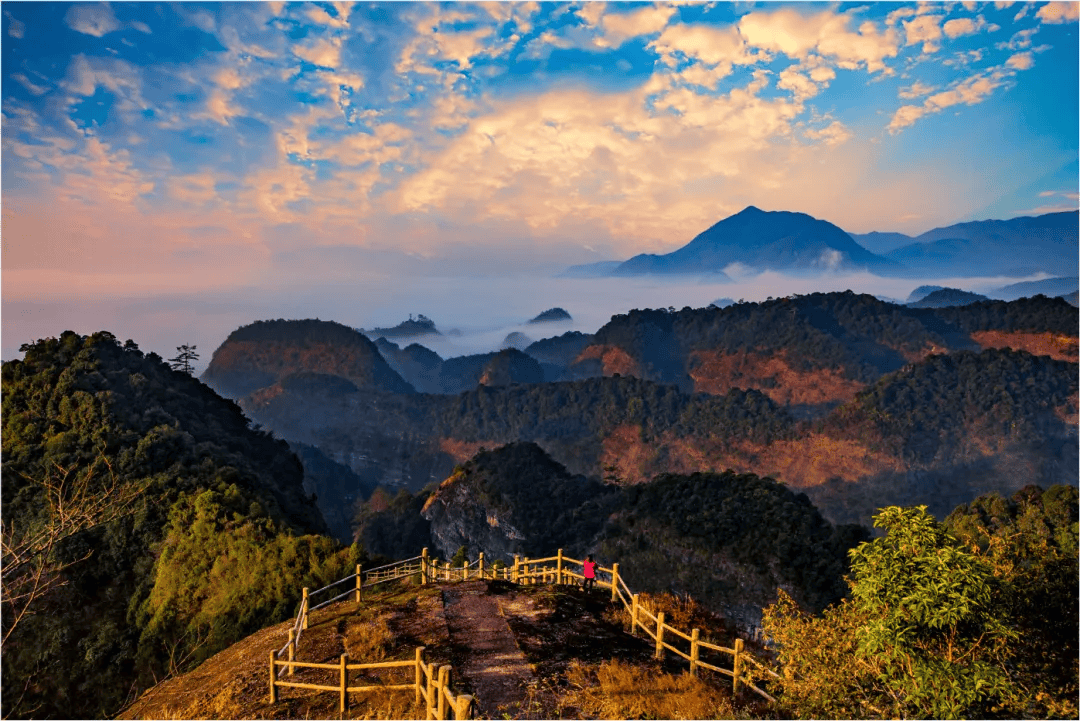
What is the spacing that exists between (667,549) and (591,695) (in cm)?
4327

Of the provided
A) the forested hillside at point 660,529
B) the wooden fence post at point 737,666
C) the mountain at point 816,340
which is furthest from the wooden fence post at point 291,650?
the mountain at point 816,340

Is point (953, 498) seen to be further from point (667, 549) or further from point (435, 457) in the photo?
point (435, 457)

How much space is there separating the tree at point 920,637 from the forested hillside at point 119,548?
19272 millimetres

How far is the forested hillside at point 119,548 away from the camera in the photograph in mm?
23547

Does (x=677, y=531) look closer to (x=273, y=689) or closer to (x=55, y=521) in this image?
(x=55, y=521)

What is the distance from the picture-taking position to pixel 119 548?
93.0 feet

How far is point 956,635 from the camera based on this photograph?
848cm

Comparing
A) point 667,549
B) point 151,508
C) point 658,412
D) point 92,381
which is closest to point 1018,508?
point 667,549

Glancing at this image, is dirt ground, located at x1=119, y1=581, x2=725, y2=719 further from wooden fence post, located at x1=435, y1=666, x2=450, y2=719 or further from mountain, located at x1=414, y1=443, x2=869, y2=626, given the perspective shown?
mountain, located at x1=414, y1=443, x2=869, y2=626

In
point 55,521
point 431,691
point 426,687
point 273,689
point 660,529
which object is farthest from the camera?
point 660,529

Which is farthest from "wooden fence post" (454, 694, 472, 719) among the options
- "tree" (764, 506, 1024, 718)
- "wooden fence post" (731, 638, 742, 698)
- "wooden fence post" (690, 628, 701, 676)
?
"wooden fence post" (690, 628, 701, 676)

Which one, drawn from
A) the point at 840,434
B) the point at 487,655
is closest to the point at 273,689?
the point at 487,655

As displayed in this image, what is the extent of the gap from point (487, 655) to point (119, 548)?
24.7 meters

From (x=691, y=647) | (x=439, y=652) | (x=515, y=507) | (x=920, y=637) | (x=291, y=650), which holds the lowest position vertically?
(x=515, y=507)
